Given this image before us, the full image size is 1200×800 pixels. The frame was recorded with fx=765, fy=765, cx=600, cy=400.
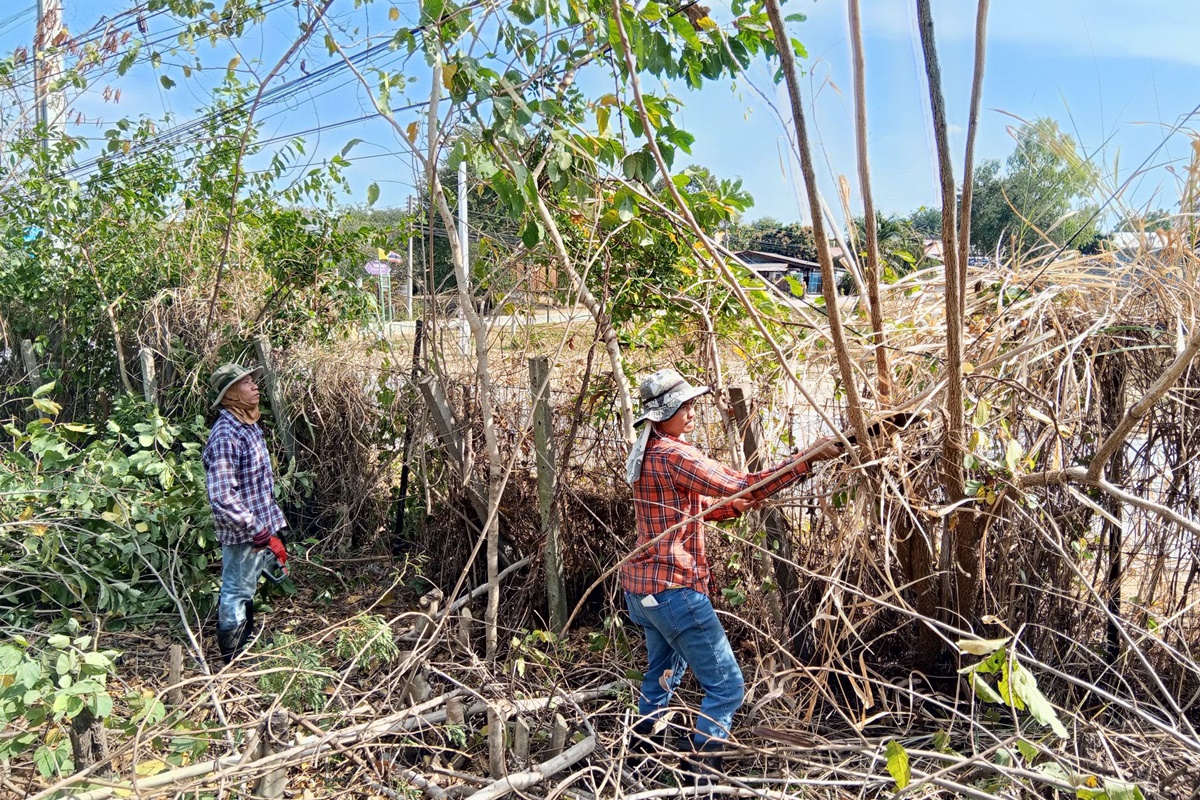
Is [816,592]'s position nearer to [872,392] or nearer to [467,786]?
[872,392]

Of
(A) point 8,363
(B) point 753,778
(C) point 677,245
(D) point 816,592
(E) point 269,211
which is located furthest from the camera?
(A) point 8,363

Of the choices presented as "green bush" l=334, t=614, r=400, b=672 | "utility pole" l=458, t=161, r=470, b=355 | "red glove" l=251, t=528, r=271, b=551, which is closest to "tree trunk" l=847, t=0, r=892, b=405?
"utility pole" l=458, t=161, r=470, b=355

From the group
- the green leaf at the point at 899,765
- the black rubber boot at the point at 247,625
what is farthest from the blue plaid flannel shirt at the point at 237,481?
the green leaf at the point at 899,765

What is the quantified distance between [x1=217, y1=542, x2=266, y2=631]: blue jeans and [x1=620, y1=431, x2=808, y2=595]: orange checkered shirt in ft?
7.22

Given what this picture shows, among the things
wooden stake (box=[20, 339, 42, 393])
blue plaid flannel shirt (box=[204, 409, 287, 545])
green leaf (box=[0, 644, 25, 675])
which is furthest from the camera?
wooden stake (box=[20, 339, 42, 393])

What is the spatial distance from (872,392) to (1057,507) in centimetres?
108

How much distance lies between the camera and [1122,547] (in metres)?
3.21

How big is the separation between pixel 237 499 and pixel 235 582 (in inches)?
19.0

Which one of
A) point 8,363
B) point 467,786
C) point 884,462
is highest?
point 8,363

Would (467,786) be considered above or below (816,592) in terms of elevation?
below

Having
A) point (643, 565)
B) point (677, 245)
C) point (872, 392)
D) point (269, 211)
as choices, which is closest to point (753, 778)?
point (643, 565)

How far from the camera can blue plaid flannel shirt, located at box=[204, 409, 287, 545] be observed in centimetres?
392

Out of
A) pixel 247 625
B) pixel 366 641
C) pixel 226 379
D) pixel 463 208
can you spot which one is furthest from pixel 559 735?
pixel 463 208

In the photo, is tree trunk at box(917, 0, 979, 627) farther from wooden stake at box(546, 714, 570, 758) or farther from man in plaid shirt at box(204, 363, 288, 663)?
man in plaid shirt at box(204, 363, 288, 663)
